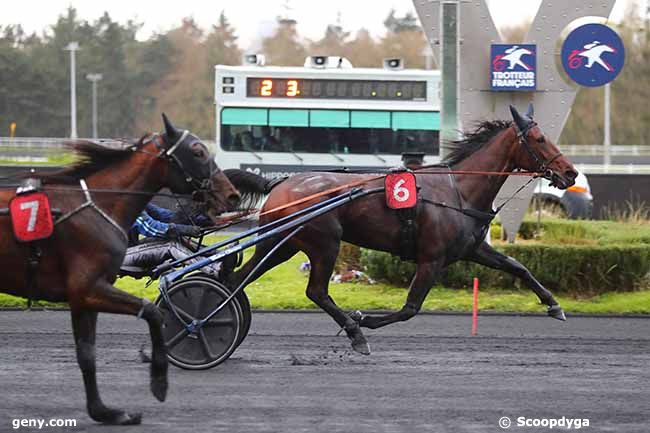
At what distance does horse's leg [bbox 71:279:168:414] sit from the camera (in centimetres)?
593

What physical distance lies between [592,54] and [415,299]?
536 cm

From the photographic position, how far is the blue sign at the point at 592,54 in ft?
40.7

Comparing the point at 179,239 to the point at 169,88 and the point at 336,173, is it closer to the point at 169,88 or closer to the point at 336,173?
the point at 336,173

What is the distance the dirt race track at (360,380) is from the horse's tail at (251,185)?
3.85 feet

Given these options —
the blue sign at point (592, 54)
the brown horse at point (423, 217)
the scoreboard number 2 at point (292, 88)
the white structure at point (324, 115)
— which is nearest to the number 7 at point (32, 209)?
the brown horse at point (423, 217)

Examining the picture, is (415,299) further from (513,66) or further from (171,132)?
(513,66)

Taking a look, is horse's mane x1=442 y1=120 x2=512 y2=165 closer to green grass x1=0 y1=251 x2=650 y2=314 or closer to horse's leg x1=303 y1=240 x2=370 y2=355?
horse's leg x1=303 y1=240 x2=370 y2=355

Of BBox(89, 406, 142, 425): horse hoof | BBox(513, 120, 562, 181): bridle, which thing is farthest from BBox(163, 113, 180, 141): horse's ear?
BBox(513, 120, 562, 181): bridle

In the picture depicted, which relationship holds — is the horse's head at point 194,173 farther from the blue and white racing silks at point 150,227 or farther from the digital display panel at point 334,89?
the digital display panel at point 334,89

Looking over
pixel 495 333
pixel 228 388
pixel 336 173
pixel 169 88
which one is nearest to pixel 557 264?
pixel 495 333

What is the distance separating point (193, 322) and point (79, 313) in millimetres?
1728

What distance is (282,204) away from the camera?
853 centimetres

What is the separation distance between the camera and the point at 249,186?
9.01 m

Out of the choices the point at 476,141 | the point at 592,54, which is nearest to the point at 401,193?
the point at 476,141
